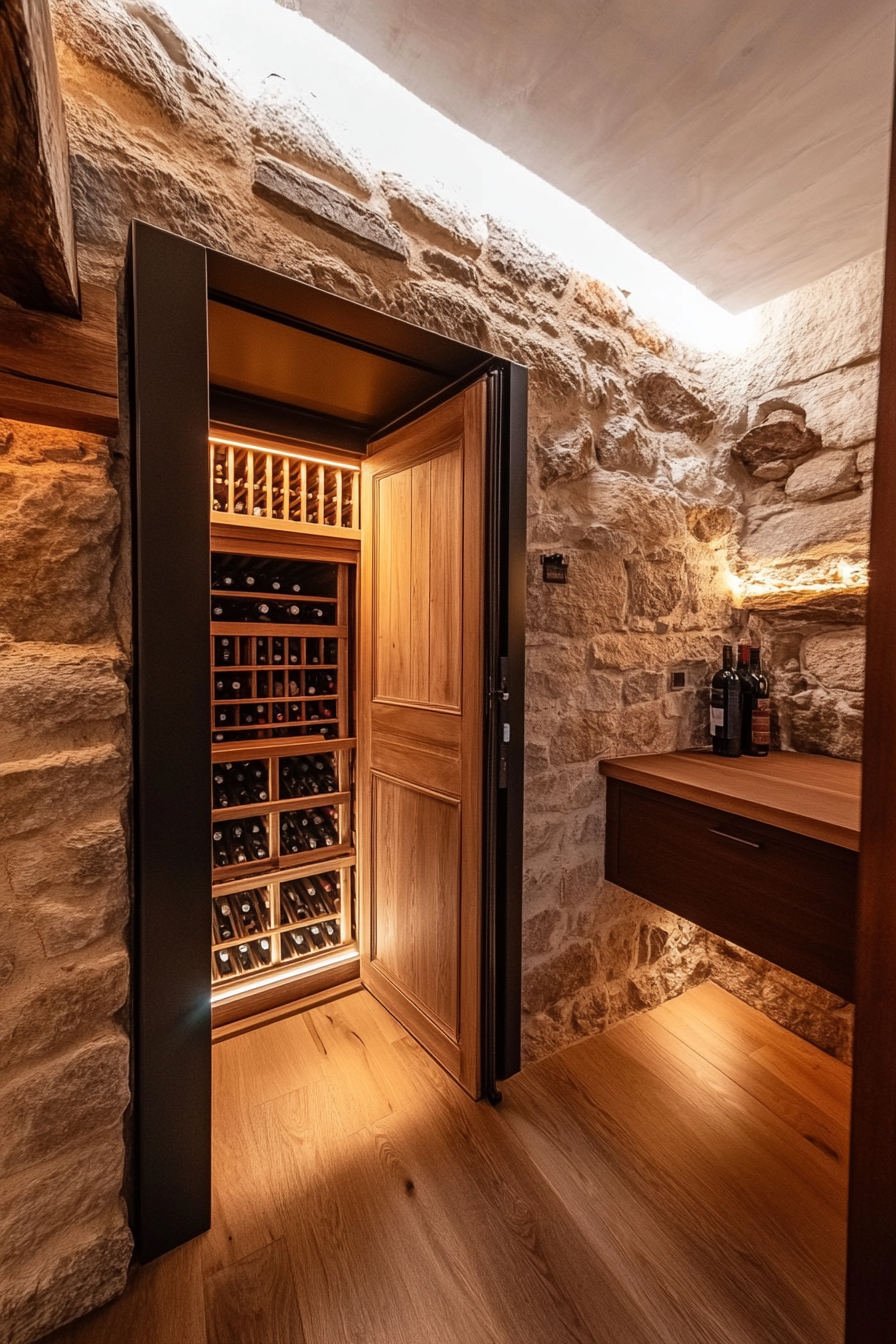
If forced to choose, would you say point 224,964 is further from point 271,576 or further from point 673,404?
point 673,404

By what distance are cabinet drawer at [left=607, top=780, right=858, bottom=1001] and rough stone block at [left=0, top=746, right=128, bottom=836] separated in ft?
4.44

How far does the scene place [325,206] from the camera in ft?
3.81

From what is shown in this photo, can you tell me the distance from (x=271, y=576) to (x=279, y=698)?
496 mm

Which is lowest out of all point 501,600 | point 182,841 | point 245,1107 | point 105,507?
point 245,1107

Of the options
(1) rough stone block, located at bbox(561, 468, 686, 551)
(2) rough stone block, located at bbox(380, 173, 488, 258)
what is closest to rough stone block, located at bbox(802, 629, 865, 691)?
(1) rough stone block, located at bbox(561, 468, 686, 551)

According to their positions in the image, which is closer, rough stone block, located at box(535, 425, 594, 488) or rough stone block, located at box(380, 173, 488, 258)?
rough stone block, located at box(380, 173, 488, 258)

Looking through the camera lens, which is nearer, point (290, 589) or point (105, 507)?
point (105, 507)

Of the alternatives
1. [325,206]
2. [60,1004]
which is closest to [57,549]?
[60,1004]

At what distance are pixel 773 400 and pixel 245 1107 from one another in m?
2.76

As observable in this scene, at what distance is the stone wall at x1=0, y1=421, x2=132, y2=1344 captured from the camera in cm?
91

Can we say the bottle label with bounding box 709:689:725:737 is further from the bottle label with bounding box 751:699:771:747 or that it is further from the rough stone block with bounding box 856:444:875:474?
the rough stone block with bounding box 856:444:875:474

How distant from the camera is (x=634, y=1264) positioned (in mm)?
1089

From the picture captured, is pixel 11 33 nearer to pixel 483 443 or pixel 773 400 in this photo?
pixel 483 443

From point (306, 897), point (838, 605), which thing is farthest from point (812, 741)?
point (306, 897)
